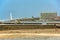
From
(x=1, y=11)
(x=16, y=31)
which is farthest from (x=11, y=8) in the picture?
(x=16, y=31)

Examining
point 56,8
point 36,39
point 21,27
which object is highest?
point 56,8

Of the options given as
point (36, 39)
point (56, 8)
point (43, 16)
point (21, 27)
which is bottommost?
point (36, 39)

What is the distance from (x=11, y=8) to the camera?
2486 mm

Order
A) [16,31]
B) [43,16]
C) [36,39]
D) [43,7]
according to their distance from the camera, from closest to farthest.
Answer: [36,39] < [16,31] < [43,16] < [43,7]

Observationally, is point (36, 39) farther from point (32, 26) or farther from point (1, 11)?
point (1, 11)

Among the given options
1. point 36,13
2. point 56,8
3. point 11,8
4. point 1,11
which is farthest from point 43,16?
point 1,11

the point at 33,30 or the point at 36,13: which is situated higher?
the point at 36,13

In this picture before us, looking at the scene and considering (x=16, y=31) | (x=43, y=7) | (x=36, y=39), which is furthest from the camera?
(x=43, y=7)

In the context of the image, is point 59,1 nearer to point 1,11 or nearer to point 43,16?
point 43,16

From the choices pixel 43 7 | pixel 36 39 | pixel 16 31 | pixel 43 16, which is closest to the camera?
pixel 36 39

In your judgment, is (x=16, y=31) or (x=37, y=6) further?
(x=37, y=6)

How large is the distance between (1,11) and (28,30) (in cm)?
95

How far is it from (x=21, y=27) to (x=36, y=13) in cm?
60

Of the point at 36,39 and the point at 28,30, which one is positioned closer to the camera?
the point at 36,39
